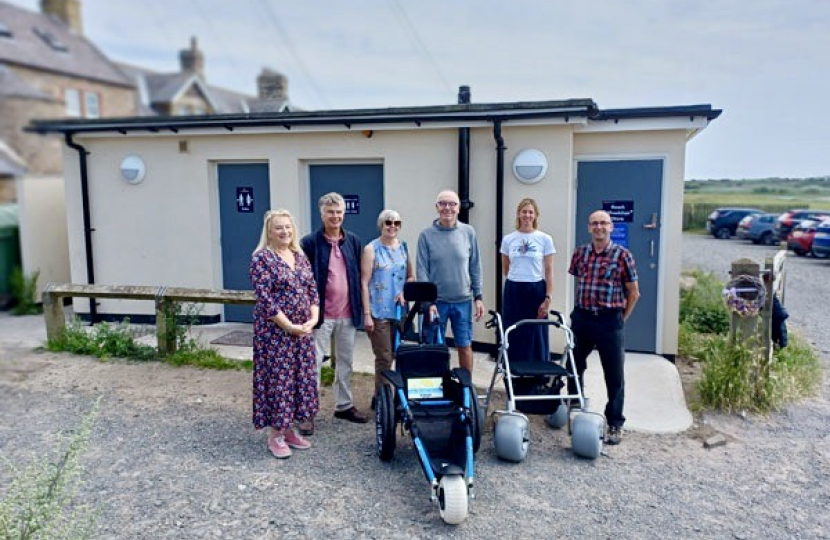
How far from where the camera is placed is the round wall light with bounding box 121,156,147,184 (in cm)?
783

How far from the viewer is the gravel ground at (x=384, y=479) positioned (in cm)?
334

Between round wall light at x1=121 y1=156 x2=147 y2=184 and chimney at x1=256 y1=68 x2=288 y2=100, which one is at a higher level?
chimney at x1=256 y1=68 x2=288 y2=100

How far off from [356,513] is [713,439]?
2673 millimetres

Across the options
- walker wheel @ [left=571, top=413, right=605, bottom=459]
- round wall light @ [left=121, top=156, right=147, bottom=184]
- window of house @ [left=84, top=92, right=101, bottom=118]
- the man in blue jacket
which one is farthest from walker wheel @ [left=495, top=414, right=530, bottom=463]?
round wall light @ [left=121, top=156, right=147, bottom=184]

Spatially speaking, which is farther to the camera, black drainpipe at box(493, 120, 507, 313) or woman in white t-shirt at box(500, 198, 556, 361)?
black drainpipe at box(493, 120, 507, 313)

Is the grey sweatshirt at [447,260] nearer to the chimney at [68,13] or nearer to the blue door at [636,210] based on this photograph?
the blue door at [636,210]

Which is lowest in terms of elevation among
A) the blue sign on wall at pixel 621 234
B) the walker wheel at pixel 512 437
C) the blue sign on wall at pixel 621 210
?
the walker wheel at pixel 512 437

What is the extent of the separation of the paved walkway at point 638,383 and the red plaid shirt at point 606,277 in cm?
109

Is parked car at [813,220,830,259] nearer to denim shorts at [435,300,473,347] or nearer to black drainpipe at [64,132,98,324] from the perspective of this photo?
denim shorts at [435,300,473,347]

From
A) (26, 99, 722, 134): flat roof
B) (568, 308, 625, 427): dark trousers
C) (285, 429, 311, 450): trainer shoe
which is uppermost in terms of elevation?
(26, 99, 722, 134): flat roof

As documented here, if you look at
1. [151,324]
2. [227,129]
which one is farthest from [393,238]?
[151,324]

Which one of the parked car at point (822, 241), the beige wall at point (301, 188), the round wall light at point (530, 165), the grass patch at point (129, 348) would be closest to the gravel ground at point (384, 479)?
the grass patch at point (129, 348)

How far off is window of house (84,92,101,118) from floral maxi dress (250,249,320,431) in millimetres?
2748

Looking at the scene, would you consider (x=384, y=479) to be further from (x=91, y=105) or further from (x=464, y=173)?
(x=464, y=173)
